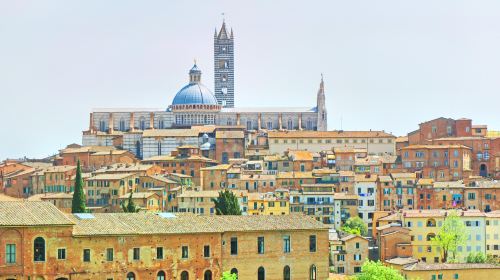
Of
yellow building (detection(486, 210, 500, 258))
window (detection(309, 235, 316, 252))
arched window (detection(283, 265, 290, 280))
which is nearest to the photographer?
arched window (detection(283, 265, 290, 280))

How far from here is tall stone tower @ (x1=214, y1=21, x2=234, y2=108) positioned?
135250 mm

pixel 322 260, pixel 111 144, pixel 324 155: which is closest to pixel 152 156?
pixel 111 144

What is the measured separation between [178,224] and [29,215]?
6213mm

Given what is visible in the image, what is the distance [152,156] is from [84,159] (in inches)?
321

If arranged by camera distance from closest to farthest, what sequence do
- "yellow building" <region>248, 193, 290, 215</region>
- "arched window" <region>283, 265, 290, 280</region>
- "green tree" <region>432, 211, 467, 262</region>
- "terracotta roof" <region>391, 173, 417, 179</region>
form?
1. "arched window" <region>283, 265, 290, 280</region>
2. "green tree" <region>432, 211, 467, 262</region>
3. "yellow building" <region>248, 193, 290, 215</region>
4. "terracotta roof" <region>391, 173, 417, 179</region>

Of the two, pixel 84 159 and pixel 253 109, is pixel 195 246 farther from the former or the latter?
pixel 253 109

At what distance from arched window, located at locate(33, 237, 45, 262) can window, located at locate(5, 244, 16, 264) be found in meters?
0.76

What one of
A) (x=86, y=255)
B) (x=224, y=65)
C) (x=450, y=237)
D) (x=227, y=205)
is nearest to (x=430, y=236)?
(x=450, y=237)

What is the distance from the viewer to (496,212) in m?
74.4

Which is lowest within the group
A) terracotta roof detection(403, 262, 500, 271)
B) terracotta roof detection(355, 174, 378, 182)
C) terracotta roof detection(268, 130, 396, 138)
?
terracotta roof detection(403, 262, 500, 271)

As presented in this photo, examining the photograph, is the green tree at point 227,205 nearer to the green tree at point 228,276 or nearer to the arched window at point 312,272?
the arched window at point 312,272

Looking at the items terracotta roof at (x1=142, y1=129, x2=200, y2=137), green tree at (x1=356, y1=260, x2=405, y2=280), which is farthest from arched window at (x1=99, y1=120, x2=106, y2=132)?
green tree at (x1=356, y1=260, x2=405, y2=280)

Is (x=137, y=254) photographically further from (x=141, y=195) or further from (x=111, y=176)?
(x=111, y=176)

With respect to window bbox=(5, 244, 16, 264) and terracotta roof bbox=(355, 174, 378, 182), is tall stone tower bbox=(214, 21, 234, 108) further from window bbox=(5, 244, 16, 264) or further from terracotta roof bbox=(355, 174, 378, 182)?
window bbox=(5, 244, 16, 264)
